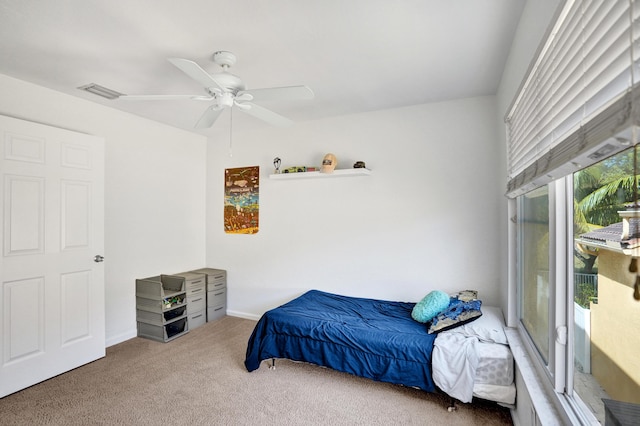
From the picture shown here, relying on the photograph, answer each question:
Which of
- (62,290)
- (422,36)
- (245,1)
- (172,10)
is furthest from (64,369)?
(422,36)

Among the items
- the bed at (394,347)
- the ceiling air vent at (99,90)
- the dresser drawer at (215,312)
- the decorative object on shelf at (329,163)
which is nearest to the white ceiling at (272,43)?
the ceiling air vent at (99,90)

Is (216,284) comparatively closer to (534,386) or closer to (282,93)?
(282,93)

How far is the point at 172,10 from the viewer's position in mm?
1796

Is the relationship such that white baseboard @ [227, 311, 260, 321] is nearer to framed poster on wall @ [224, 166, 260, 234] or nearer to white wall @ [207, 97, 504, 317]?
white wall @ [207, 97, 504, 317]

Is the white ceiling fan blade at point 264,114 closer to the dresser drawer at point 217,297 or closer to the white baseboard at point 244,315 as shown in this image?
the dresser drawer at point 217,297

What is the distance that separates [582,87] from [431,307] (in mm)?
2050

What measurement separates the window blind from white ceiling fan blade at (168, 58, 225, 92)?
1666 mm

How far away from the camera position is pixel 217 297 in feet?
13.7

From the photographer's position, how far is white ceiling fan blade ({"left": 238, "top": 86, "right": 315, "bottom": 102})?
6.58 ft

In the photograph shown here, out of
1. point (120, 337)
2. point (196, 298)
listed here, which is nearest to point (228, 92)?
point (196, 298)

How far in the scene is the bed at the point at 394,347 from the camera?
7.16 ft

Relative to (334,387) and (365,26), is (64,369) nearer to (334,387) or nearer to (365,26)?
(334,387)

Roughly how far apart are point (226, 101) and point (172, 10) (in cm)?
57

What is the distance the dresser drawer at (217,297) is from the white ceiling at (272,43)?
2.45 metres
